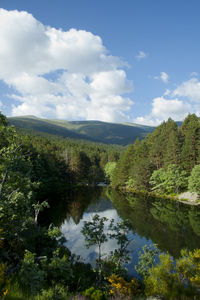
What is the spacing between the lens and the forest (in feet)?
31.1

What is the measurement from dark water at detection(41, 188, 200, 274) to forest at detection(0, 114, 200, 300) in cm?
198

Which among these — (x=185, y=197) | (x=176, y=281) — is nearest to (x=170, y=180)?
(x=185, y=197)

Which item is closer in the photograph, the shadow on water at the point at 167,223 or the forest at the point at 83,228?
the forest at the point at 83,228

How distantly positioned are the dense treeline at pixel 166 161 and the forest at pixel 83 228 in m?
0.31

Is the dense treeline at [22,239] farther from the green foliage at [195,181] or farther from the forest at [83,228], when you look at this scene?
the green foliage at [195,181]

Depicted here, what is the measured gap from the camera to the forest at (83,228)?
31.1 feet

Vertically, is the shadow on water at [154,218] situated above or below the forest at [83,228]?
below

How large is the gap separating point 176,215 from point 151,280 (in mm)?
34780

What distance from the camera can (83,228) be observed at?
16.7 m

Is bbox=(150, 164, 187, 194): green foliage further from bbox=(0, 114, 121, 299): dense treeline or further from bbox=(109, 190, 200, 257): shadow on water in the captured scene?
bbox=(0, 114, 121, 299): dense treeline

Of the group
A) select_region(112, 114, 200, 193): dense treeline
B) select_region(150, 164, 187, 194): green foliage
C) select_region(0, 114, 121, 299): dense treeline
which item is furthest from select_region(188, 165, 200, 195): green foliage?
select_region(0, 114, 121, 299): dense treeline

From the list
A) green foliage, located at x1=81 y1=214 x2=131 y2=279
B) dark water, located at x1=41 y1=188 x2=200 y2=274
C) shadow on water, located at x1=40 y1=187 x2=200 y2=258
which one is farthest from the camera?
shadow on water, located at x1=40 y1=187 x2=200 y2=258

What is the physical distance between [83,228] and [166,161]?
59.0 m

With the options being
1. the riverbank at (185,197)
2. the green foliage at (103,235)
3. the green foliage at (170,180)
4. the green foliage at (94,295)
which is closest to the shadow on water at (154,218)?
the riverbank at (185,197)
